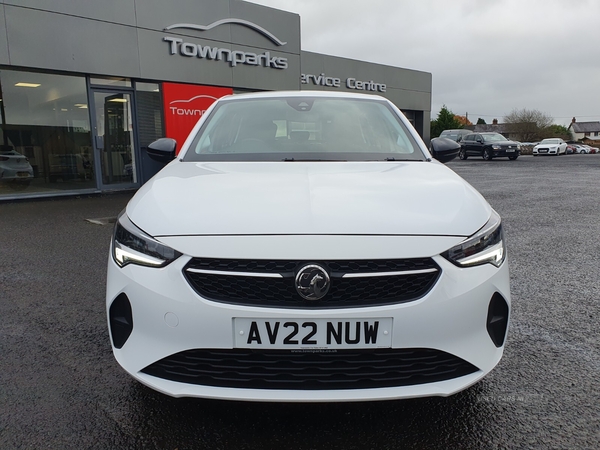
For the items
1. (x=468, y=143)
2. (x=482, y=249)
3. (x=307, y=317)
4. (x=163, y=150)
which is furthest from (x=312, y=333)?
(x=468, y=143)

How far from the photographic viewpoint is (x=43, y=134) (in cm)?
1045

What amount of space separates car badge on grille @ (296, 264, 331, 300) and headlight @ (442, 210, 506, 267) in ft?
1.51

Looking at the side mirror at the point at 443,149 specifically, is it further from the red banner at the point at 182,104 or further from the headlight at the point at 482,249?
the red banner at the point at 182,104

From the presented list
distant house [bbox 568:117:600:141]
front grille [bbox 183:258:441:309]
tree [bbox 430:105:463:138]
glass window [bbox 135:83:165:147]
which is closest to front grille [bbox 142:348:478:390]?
front grille [bbox 183:258:441:309]

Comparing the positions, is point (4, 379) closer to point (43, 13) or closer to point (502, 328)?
point (502, 328)

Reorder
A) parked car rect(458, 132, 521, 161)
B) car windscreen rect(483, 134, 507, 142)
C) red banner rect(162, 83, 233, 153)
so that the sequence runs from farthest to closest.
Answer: car windscreen rect(483, 134, 507, 142), parked car rect(458, 132, 521, 161), red banner rect(162, 83, 233, 153)

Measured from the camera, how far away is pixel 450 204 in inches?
76.1

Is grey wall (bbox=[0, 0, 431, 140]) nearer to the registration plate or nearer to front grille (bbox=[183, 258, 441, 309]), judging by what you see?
front grille (bbox=[183, 258, 441, 309])

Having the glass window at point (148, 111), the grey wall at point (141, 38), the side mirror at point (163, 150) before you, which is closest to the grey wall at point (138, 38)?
the grey wall at point (141, 38)

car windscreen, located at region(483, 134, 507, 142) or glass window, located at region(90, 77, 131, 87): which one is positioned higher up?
glass window, located at region(90, 77, 131, 87)

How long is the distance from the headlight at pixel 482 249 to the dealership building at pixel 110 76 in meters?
10.6

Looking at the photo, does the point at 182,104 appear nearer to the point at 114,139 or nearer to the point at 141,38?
the point at 141,38

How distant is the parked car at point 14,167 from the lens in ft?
32.3

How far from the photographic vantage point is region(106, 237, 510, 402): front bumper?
1607 millimetres
